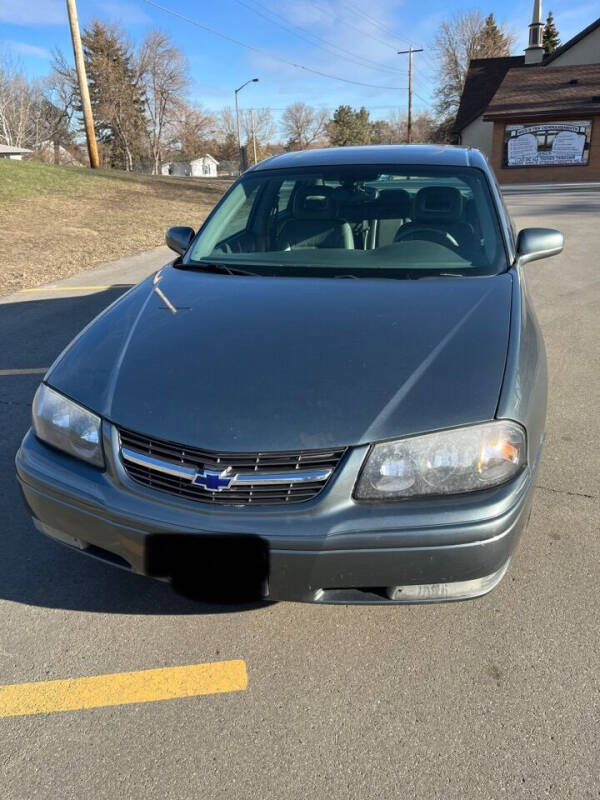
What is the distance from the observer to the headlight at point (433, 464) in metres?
1.83

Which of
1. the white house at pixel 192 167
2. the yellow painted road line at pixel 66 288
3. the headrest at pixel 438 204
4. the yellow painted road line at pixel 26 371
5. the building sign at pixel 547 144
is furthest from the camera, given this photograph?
the white house at pixel 192 167

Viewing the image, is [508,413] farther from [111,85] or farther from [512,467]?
[111,85]

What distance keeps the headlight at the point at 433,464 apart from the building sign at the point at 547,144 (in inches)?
1162

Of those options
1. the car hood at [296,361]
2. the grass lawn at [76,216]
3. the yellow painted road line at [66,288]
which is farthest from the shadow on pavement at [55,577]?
the grass lawn at [76,216]

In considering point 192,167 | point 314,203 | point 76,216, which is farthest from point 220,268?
point 192,167

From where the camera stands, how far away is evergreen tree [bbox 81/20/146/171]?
5053cm

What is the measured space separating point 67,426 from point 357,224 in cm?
209

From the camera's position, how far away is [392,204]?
352 centimetres

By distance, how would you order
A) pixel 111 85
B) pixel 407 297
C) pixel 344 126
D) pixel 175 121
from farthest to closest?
1. pixel 344 126
2. pixel 175 121
3. pixel 111 85
4. pixel 407 297

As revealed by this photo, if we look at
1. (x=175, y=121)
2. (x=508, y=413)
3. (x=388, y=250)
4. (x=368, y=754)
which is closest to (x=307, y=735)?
(x=368, y=754)

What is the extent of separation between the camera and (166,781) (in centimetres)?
173

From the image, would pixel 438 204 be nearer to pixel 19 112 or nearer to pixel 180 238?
pixel 180 238

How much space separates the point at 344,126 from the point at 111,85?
4922cm

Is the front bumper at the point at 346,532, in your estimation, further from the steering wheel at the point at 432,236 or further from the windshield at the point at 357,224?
the steering wheel at the point at 432,236
